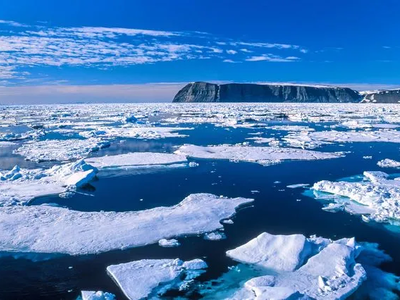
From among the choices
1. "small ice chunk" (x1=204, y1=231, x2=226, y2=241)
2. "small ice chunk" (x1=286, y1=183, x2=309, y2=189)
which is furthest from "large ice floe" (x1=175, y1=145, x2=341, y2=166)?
"small ice chunk" (x1=204, y1=231, x2=226, y2=241)

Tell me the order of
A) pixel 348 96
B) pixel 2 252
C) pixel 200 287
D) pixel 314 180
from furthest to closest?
pixel 348 96
pixel 314 180
pixel 2 252
pixel 200 287

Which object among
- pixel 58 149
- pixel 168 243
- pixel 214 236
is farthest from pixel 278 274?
pixel 58 149

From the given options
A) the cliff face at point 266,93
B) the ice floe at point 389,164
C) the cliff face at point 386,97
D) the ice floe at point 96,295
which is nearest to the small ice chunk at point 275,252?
the ice floe at point 96,295

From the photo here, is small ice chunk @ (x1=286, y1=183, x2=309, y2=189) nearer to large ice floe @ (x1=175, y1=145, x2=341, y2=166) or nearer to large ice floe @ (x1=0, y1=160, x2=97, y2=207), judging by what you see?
large ice floe @ (x1=175, y1=145, x2=341, y2=166)

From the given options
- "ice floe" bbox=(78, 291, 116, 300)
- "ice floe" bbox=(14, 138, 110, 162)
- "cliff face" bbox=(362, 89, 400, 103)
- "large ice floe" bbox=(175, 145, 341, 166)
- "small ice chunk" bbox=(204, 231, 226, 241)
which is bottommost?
"ice floe" bbox=(78, 291, 116, 300)

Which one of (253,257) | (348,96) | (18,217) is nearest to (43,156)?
A: (18,217)

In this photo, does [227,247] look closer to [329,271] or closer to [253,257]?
[253,257]

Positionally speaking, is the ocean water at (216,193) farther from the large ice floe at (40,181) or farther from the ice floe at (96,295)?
the large ice floe at (40,181)
